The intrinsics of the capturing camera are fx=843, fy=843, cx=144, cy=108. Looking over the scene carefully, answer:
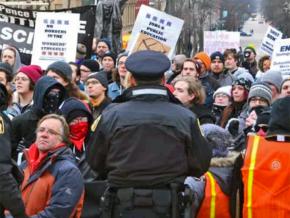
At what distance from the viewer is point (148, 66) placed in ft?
18.0

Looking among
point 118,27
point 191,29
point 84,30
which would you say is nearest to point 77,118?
point 84,30

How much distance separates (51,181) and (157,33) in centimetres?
629

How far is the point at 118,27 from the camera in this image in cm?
1596

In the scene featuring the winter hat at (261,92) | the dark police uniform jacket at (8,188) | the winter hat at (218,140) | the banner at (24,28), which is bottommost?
the dark police uniform jacket at (8,188)

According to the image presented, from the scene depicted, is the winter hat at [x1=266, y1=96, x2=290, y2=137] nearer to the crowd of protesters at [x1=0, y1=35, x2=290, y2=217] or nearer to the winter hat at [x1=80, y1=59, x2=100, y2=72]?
the crowd of protesters at [x1=0, y1=35, x2=290, y2=217]

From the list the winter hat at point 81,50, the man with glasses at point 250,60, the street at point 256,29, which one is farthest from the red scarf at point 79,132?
the street at point 256,29

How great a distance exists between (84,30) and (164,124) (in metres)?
7.75

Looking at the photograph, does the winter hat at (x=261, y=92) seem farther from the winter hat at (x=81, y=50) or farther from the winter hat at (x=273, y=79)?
the winter hat at (x=81, y=50)

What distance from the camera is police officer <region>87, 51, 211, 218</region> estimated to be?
5301 millimetres

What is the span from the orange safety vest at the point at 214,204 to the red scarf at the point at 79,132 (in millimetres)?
1530

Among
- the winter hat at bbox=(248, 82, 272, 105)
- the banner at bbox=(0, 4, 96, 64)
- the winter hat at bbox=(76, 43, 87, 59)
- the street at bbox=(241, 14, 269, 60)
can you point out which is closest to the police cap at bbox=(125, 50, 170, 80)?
the winter hat at bbox=(248, 82, 272, 105)

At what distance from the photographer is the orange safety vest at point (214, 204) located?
232 inches

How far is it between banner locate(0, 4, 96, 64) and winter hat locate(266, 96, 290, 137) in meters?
7.01

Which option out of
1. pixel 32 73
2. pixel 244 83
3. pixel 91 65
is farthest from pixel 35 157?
pixel 91 65
